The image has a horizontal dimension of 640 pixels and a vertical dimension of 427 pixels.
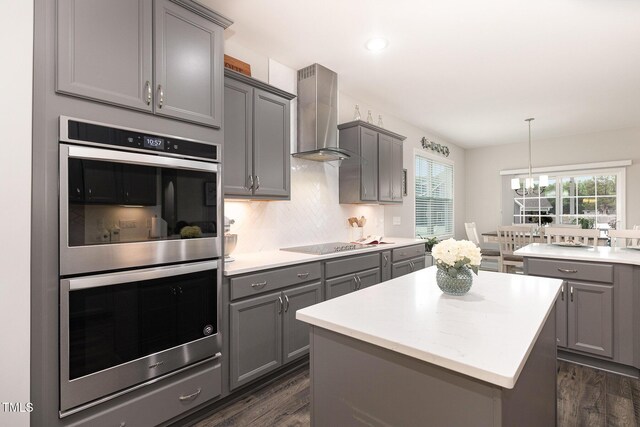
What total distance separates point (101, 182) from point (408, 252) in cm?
319

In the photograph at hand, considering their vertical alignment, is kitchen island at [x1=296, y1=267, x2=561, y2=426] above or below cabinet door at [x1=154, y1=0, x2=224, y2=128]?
below

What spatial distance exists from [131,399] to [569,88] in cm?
506

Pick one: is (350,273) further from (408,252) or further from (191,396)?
(191,396)

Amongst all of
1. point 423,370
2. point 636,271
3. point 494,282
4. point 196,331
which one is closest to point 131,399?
point 196,331

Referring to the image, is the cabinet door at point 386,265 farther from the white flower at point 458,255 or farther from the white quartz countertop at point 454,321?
the white flower at point 458,255

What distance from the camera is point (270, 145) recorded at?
2.64 metres

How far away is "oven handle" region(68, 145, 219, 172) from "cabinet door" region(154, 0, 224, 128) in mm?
252

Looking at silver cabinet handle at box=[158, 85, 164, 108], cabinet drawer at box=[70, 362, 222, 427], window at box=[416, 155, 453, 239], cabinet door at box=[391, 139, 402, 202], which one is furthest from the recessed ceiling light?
window at box=[416, 155, 453, 239]

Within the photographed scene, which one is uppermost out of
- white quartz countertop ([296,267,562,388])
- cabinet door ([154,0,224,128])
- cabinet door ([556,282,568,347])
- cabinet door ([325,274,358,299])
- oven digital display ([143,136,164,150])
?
cabinet door ([154,0,224,128])

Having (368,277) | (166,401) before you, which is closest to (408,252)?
(368,277)

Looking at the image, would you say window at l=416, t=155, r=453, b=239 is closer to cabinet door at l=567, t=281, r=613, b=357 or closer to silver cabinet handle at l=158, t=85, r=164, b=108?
cabinet door at l=567, t=281, r=613, b=357

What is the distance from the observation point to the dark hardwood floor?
77.5 inches

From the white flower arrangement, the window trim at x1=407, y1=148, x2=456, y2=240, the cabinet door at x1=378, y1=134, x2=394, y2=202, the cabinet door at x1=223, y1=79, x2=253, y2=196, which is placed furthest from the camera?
the window trim at x1=407, y1=148, x2=456, y2=240

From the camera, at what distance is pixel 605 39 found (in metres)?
2.73
